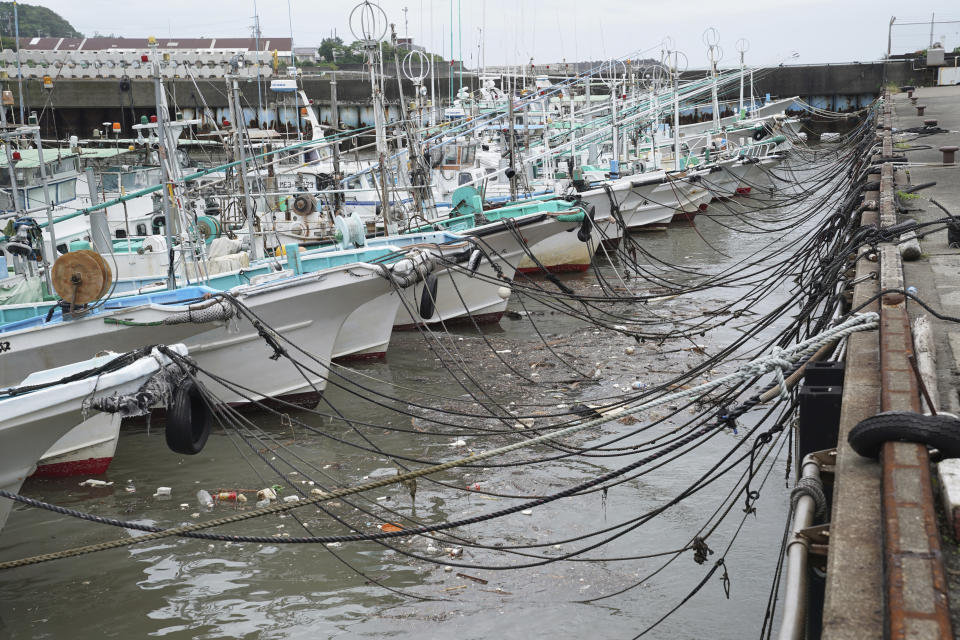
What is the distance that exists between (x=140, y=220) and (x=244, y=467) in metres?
10.7

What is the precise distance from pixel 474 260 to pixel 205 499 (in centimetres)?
615

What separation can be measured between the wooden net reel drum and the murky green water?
6.16ft

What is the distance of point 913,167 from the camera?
14.5m

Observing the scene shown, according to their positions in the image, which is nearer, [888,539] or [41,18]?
[888,539]

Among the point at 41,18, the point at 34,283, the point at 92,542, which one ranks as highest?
the point at 41,18

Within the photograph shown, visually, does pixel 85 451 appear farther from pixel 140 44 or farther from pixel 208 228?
pixel 140 44

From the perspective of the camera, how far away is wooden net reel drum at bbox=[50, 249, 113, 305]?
382 inches

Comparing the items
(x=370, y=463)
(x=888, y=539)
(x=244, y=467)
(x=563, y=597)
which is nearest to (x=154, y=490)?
(x=244, y=467)

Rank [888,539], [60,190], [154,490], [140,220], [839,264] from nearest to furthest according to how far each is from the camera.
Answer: [888,539], [839,264], [154,490], [60,190], [140,220]

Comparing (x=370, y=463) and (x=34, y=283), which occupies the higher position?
(x=34, y=283)

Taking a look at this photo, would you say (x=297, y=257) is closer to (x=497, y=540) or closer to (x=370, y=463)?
(x=370, y=463)

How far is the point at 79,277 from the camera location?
980cm

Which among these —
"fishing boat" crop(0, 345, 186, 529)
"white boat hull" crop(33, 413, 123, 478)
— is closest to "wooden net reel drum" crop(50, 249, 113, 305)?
"white boat hull" crop(33, 413, 123, 478)

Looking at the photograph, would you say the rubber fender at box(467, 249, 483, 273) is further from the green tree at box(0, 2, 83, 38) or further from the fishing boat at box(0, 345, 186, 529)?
the green tree at box(0, 2, 83, 38)
